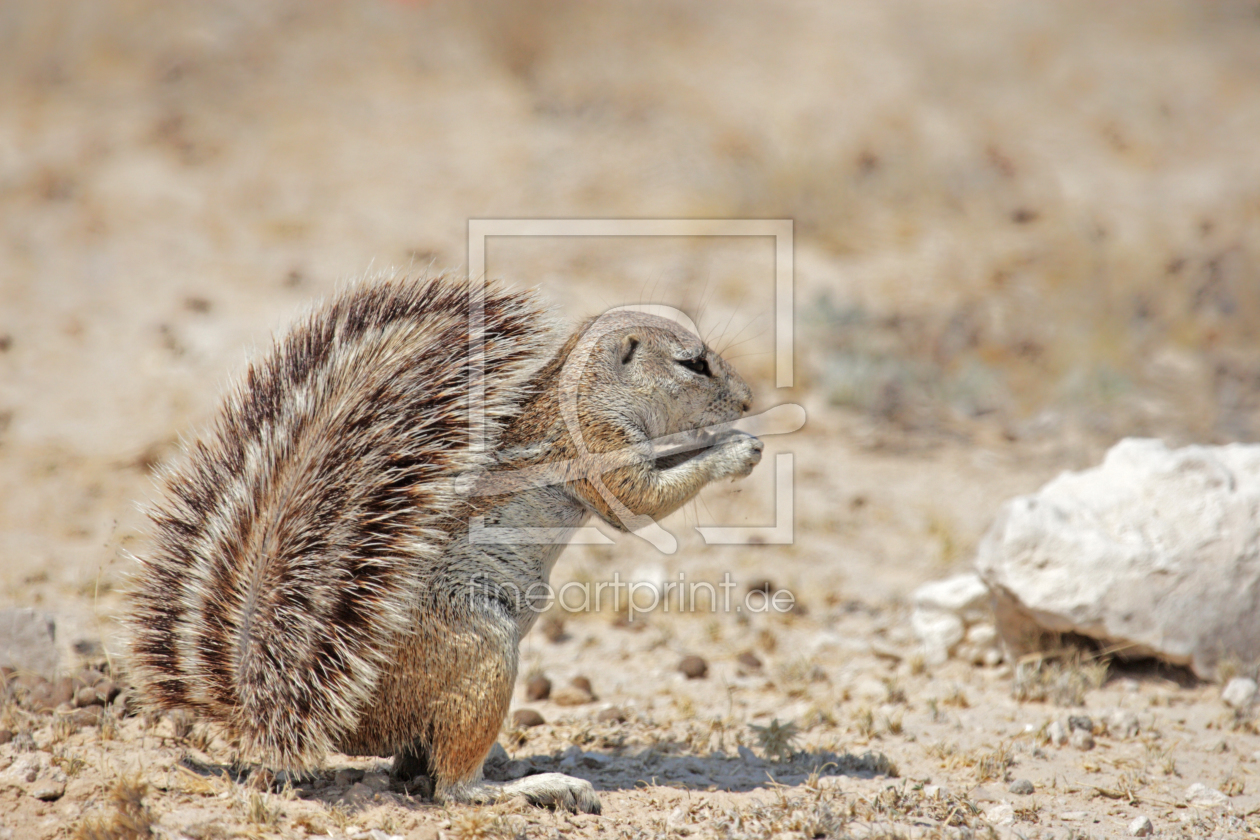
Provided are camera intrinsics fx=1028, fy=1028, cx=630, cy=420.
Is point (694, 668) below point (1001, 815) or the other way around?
the other way around

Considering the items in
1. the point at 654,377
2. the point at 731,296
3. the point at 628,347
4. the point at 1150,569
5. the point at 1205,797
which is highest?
the point at 731,296

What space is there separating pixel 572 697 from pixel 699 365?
2.11 m

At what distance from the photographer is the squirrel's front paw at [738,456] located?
471cm

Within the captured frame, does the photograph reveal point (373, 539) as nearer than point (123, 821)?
No

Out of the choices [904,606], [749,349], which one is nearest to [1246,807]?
[904,606]

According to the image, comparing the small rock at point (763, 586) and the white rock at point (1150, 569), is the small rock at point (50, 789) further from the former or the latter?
the white rock at point (1150, 569)

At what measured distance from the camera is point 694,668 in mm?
6344

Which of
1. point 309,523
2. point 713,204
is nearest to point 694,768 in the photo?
point 309,523

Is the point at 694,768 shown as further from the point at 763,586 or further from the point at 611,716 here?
the point at 763,586

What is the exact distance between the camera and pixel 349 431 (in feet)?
13.1

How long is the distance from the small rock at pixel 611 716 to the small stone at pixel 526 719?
1.07ft

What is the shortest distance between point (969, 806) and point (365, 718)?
260cm

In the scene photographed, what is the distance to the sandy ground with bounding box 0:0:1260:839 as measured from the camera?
475 centimetres

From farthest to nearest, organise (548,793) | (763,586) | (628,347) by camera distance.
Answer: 1. (763,586)
2. (628,347)
3. (548,793)
